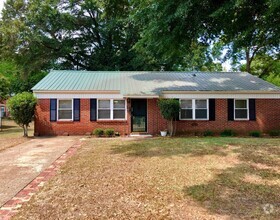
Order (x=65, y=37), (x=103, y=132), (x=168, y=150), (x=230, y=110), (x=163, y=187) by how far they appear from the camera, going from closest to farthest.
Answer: (x=163, y=187)
(x=168, y=150)
(x=103, y=132)
(x=230, y=110)
(x=65, y=37)

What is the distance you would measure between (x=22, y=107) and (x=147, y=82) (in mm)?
8038

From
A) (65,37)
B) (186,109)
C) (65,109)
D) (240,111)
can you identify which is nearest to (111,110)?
(65,109)

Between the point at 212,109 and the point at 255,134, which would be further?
the point at 212,109

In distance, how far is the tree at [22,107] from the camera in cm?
1425

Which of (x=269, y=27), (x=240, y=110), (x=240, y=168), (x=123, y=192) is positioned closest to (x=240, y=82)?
(x=240, y=110)

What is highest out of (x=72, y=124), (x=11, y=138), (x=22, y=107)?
(x=22, y=107)

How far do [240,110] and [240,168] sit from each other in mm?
10119

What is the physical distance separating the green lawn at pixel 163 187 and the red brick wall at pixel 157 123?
6936 millimetres

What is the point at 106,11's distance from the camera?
10.6 m


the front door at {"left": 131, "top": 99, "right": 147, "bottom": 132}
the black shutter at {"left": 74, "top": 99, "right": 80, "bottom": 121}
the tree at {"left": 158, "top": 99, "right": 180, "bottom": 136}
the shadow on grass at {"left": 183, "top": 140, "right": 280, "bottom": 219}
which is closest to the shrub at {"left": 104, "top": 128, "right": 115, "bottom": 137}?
the front door at {"left": 131, "top": 99, "right": 147, "bottom": 132}

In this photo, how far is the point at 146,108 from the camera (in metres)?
15.7

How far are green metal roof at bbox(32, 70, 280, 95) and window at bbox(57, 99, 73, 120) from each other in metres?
0.84

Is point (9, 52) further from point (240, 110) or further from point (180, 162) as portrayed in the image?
point (180, 162)

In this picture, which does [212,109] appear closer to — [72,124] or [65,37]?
[72,124]
